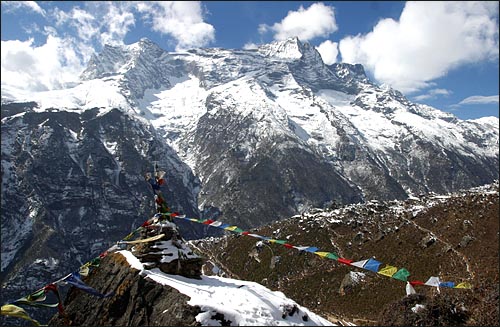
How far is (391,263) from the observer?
6725 cm

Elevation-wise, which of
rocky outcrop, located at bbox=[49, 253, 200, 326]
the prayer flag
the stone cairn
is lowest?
rocky outcrop, located at bbox=[49, 253, 200, 326]

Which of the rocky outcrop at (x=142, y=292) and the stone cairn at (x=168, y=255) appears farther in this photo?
the stone cairn at (x=168, y=255)

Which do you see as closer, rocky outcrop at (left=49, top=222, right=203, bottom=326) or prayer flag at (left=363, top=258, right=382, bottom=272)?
rocky outcrop at (left=49, top=222, right=203, bottom=326)

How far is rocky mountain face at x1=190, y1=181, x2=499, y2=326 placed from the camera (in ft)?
97.0

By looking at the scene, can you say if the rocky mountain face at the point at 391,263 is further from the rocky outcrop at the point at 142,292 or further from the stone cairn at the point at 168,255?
the rocky outcrop at the point at 142,292

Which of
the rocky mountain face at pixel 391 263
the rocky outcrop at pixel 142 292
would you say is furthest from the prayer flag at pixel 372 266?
the rocky outcrop at pixel 142 292

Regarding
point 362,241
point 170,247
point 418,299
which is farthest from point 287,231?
point 170,247

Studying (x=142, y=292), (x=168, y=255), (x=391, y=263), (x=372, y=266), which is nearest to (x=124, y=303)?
(x=142, y=292)

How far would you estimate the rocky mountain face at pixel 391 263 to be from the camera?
2956cm

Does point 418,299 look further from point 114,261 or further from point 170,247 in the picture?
point 114,261

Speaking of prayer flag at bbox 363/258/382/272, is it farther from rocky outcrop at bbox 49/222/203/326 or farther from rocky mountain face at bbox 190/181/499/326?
rocky outcrop at bbox 49/222/203/326

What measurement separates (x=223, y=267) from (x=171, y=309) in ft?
321

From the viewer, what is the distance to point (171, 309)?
63.6 feet

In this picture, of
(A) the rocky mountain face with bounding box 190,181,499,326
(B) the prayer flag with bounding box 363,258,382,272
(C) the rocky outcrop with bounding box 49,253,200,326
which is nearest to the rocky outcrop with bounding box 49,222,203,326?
(C) the rocky outcrop with bounding box 49,253,200,326
